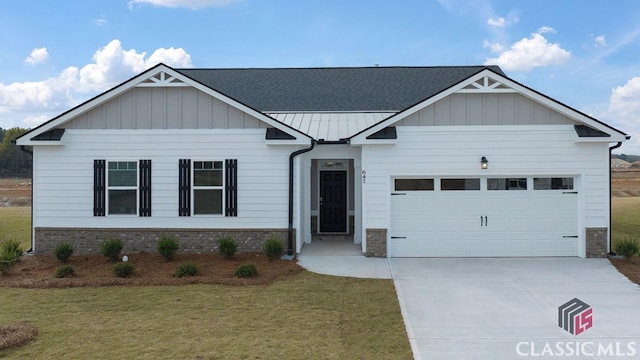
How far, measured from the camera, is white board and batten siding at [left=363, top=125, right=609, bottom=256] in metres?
10.9

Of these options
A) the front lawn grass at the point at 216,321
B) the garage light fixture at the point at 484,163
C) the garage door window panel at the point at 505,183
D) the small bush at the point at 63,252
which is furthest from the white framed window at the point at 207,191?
the garage door window panel at the point at 505,183

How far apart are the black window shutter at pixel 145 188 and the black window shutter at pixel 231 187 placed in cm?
209

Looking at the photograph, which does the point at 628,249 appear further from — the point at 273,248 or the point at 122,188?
the point at 122,188

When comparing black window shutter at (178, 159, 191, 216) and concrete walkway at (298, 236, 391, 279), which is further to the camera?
black window shutter at (178, 159, 191, 216)

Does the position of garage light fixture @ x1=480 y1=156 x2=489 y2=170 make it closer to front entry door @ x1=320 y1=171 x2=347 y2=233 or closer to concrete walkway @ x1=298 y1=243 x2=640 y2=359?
concrete walkway @ x1=298 y1=243 x2=640 y2=359

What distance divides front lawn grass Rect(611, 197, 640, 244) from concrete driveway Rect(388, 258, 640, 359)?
531 cm

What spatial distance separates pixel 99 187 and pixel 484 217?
10.3m

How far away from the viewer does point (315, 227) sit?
47.2 feet

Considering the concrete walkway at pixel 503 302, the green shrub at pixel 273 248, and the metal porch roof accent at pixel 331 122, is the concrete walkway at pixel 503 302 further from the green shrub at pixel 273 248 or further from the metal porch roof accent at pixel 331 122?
the metal porch roof accent at pixel 331 122

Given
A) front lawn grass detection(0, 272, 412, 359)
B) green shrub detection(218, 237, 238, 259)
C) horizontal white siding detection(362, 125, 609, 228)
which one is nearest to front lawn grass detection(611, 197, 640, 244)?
horizontal white siding detection(362, 125, 609, 228)

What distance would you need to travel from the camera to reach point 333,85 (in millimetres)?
17094

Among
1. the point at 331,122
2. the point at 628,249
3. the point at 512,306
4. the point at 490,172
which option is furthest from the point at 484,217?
the point at 331,122

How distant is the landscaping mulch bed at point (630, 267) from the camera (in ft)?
30.0

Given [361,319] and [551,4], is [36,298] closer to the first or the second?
[361,319]
